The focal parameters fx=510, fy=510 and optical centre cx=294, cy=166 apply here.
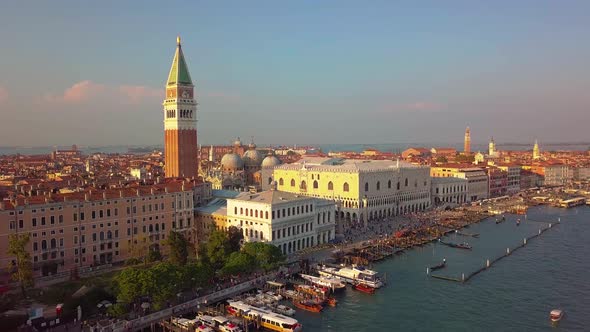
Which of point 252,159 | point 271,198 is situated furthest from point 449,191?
point 271,198

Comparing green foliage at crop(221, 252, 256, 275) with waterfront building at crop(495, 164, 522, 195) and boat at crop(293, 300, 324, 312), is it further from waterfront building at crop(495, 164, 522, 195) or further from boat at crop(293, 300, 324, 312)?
waterfront building at crop(495, 164, 522, 195)

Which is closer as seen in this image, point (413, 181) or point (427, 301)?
point (427, 301)

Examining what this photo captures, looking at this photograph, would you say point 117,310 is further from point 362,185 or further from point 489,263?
point 362,185

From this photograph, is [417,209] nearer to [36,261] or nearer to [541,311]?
[541,311]

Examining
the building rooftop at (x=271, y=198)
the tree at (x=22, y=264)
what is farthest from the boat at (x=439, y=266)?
the tree at (x=22, y=264)

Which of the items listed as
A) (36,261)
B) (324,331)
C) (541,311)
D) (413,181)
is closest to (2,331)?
(36,261)

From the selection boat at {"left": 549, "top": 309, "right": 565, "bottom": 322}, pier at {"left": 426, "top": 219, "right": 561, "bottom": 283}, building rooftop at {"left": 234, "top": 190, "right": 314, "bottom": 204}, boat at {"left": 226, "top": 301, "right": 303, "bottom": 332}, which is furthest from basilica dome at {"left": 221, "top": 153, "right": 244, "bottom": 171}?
boat at {"left": 549, "top": 309, "right": 565, "bottom": 322}

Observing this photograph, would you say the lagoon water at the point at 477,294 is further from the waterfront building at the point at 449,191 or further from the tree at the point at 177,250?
the waterfront building at the point at 449,191
